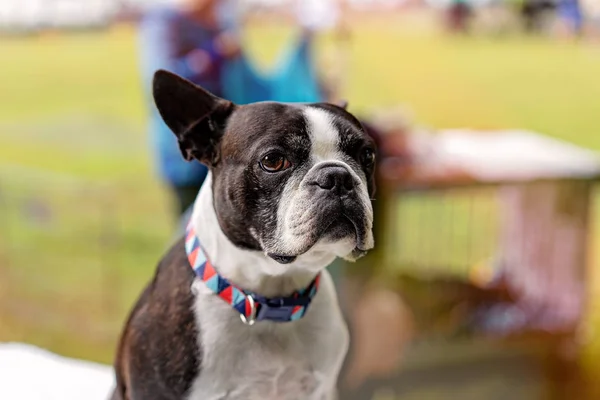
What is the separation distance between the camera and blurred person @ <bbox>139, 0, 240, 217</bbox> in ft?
5.88

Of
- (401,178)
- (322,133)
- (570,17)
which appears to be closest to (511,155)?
(401,178)

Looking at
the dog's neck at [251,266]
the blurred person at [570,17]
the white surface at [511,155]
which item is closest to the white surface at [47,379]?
the dog's neck at [251,266]

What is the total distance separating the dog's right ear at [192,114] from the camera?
0.81 metres

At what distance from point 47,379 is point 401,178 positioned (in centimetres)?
132

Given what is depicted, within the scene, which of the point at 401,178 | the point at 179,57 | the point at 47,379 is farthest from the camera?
the point at 401,178

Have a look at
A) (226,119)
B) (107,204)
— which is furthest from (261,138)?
(107,204)

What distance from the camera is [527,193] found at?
254 centimetres

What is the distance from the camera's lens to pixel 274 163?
763mm

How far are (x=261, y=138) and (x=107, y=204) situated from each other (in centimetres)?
175

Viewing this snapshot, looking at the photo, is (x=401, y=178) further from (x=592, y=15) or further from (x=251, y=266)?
(x=251, y=266)

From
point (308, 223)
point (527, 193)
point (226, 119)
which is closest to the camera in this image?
point (308, 223)

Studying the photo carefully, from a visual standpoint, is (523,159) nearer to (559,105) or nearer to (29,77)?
(559,105)

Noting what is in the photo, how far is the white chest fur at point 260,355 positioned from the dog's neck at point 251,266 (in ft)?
0.10

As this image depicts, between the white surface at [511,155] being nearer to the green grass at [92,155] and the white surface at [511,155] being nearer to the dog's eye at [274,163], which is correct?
the green grass at [92,155]
